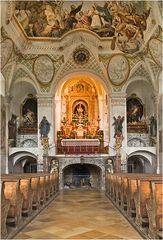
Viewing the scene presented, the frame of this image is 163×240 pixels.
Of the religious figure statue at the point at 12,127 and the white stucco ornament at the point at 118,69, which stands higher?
the white stucco ornament at the point at 118,69

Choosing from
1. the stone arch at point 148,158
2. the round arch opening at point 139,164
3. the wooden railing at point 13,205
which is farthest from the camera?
the round arch opening at point 139,164

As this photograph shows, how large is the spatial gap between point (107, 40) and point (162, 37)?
13.1ft

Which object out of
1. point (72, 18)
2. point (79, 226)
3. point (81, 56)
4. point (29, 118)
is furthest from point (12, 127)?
point (79, 226)

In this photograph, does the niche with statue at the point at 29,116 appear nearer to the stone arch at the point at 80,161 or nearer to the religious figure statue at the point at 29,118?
the religious figure statue at the point at 29,118

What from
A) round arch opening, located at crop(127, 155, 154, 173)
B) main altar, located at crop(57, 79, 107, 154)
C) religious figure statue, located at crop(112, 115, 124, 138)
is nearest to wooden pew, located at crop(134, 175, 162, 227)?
main altar, located at crop(57, 79, 107, 154)

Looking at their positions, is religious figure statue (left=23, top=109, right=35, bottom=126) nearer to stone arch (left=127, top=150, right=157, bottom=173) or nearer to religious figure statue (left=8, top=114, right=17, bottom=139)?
religious figure statue (left=8, top=114, right=17, bottom=139)

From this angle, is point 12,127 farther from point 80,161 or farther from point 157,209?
point 157,209

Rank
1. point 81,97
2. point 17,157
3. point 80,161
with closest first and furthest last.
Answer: point 80,161 < point 17,157 < point 81,97

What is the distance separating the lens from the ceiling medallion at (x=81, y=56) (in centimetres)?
2219

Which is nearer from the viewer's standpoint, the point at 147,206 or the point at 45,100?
the point at 147,206

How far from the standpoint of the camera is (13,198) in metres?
6.68

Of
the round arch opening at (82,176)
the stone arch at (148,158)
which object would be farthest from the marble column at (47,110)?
the stone arch at (148,158)

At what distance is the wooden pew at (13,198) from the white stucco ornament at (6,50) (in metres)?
13.1

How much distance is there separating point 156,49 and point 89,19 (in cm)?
419
